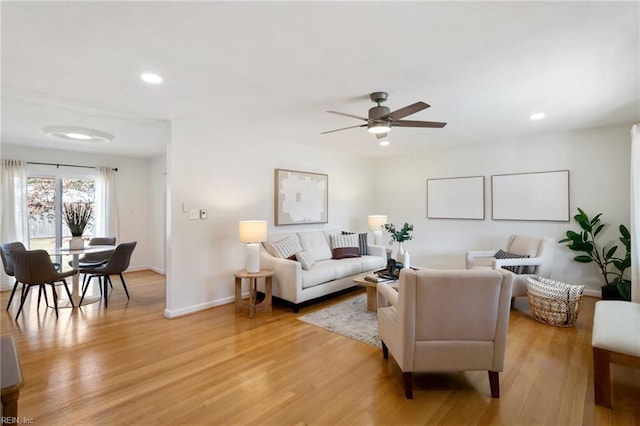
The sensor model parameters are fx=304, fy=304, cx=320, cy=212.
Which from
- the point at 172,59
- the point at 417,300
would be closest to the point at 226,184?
the point at 172,59

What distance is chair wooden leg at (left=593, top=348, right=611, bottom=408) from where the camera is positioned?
201cm

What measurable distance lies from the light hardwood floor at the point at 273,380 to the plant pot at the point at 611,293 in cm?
88

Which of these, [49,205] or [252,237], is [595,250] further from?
[49,205]

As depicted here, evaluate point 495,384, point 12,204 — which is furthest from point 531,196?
point 12,204

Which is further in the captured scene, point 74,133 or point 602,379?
point 74,133

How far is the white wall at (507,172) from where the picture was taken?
14.1 ft

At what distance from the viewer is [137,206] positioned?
21.4 ft

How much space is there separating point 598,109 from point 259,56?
152 inches

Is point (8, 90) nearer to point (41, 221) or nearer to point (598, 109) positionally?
point (41, 221)

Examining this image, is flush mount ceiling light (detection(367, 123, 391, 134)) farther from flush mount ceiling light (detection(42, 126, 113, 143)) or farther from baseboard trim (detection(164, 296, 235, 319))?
flush mount ceiling light (detection(42, 126, 113, 143))

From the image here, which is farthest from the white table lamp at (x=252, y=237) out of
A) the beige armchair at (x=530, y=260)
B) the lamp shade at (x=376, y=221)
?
the beige armchair at (x=530, y=260)

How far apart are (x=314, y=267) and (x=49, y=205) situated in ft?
16.9

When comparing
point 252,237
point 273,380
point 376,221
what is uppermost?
point 376,221

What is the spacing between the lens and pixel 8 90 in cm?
283
